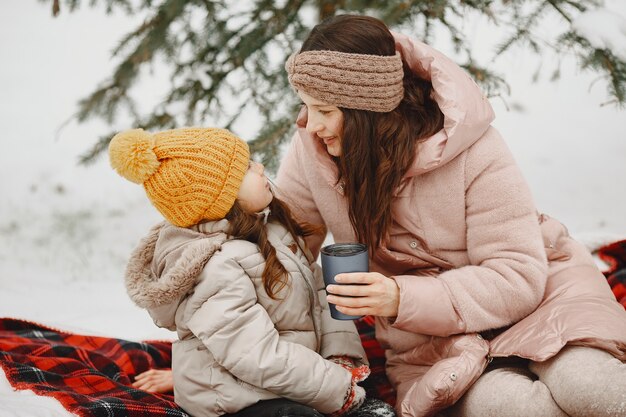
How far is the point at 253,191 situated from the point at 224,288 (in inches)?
12.4

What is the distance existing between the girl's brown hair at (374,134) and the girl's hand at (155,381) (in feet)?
2.85

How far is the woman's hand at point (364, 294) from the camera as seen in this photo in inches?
71.5

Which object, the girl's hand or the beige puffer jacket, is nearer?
the beige puffer jacket

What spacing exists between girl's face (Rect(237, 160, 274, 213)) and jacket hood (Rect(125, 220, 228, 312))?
0.30 feet

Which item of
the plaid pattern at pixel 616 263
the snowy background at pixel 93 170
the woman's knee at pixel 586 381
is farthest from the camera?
the snowy background at pixel 93 170

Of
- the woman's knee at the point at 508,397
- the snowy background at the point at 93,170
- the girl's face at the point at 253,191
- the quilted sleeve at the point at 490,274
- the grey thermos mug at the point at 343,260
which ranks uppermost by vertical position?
the girl's face at the point at 253,191

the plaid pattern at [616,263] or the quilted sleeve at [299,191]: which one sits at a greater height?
the quilted sleeve at [299,191]

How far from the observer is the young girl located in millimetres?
1832

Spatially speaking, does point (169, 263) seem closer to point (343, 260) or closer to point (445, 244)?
point (343, 260)

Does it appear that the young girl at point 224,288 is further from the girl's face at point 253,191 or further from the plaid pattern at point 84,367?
the plaid pattern at point 84,367

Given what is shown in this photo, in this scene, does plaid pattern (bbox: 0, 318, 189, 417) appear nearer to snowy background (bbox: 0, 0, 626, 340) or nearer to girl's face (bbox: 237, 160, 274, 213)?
snowy background (bbox: 0, 0, 626, 340)

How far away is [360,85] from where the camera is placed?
1860 millimetres

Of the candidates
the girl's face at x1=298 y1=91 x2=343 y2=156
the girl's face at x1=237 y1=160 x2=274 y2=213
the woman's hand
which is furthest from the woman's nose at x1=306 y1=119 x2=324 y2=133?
the woman's hand

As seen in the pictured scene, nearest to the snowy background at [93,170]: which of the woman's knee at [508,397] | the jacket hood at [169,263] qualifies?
the jacket hood at [169,263]
